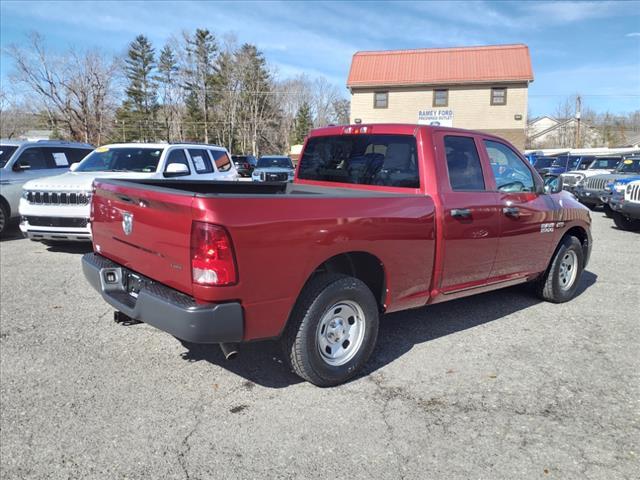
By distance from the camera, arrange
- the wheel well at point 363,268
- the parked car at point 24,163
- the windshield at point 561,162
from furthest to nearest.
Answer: the windshield at point 561,162, the parked car at point 24,163, the wheel well at point 363,268

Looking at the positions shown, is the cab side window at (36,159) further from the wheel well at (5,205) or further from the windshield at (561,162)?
the windshield at (561,162)

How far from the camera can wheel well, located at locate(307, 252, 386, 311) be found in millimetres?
3648

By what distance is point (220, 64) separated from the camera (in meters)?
57.7

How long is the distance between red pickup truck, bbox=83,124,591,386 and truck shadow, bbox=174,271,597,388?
1.49ft

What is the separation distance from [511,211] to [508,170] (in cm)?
47

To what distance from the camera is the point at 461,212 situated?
4145 millimetres

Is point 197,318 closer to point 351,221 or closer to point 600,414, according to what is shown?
point 351,221

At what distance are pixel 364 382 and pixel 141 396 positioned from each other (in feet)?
5.33

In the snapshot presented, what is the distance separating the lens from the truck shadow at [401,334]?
3.85 meters

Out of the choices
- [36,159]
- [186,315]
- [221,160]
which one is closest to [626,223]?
[221,160]

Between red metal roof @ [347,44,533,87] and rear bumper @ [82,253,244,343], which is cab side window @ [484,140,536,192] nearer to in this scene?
rear bumper @ [82,253,244,343]

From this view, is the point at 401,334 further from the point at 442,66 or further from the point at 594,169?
the point at 442,66

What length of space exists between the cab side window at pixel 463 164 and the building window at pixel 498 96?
99.4 feet

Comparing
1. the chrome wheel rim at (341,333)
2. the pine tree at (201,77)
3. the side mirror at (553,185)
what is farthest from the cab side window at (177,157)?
the pine tree at (201,77)
